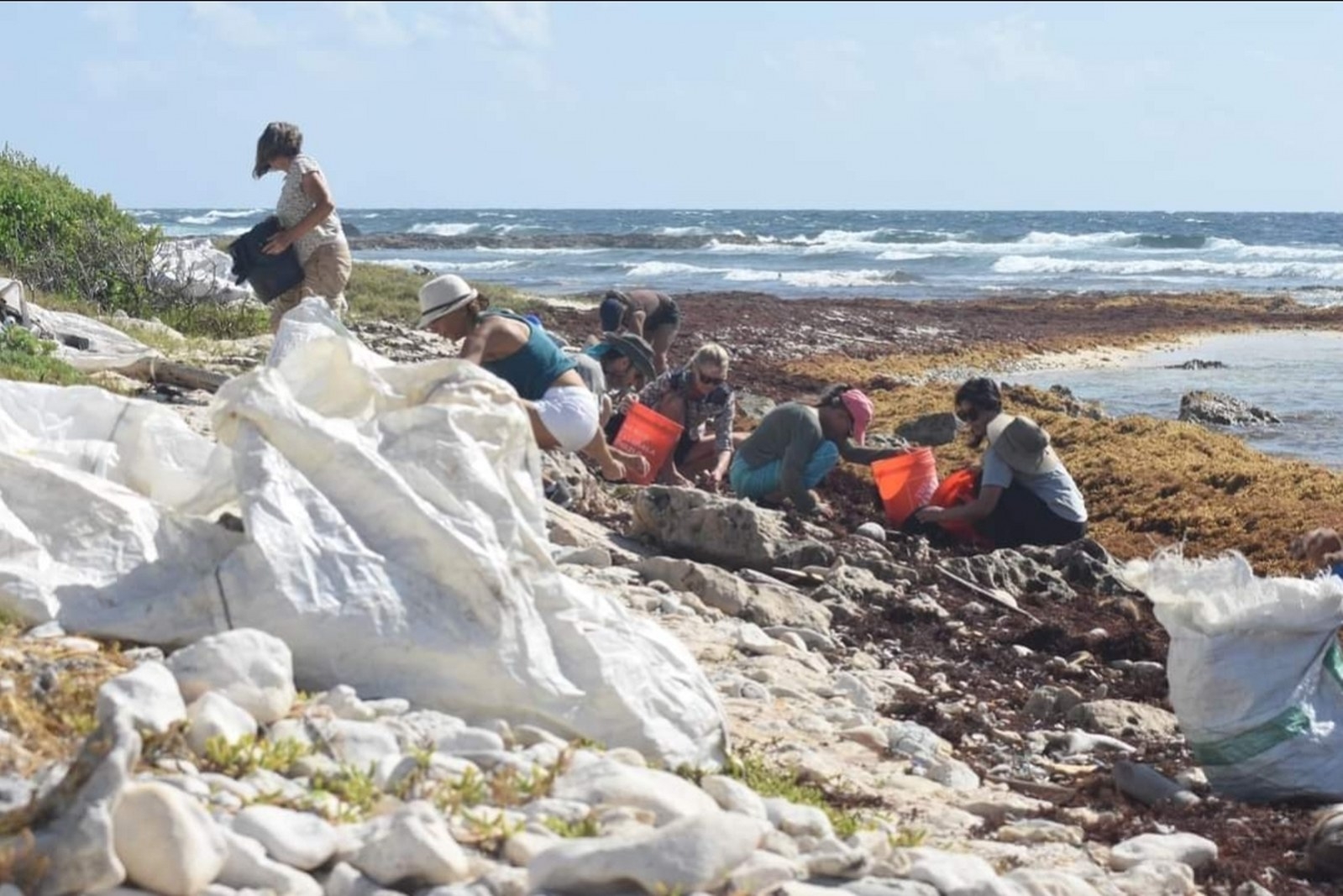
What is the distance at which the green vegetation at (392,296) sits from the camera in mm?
21266

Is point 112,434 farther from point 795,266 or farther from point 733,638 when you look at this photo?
point 795,266

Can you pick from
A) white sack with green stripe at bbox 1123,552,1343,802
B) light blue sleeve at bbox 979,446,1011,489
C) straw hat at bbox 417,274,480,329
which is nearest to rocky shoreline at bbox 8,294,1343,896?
white sack with green stripe at bbox 1123,552,1343,802

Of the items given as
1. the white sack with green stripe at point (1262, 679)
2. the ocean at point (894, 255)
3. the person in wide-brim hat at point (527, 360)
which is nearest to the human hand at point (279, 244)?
the person in wide-brim hat at point (527, 360)

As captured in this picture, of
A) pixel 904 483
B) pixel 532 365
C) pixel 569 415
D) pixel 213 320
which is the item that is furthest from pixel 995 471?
pixel 213 320

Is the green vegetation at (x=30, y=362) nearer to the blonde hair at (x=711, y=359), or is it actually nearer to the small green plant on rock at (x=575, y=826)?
the blonde hair at (x=711, y=359)

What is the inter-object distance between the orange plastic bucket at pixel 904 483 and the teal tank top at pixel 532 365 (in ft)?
7.67

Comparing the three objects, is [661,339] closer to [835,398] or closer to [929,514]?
[835,398]

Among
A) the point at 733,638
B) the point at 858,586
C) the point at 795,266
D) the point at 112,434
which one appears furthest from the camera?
the point at 795,266

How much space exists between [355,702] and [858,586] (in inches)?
166

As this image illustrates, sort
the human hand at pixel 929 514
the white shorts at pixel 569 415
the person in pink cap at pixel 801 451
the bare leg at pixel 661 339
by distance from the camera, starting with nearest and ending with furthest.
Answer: the white shorts at pixel 569 415, the human hand at pixel 929 514, the person in pink cap at pixel 801 451, the bare leg at pixel 661 339

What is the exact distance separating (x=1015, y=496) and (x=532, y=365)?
9.88 feet

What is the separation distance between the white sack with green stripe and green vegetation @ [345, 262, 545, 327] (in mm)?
13658

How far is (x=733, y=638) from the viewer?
6754mm

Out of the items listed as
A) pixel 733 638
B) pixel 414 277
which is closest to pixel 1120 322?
pixel 414 277
